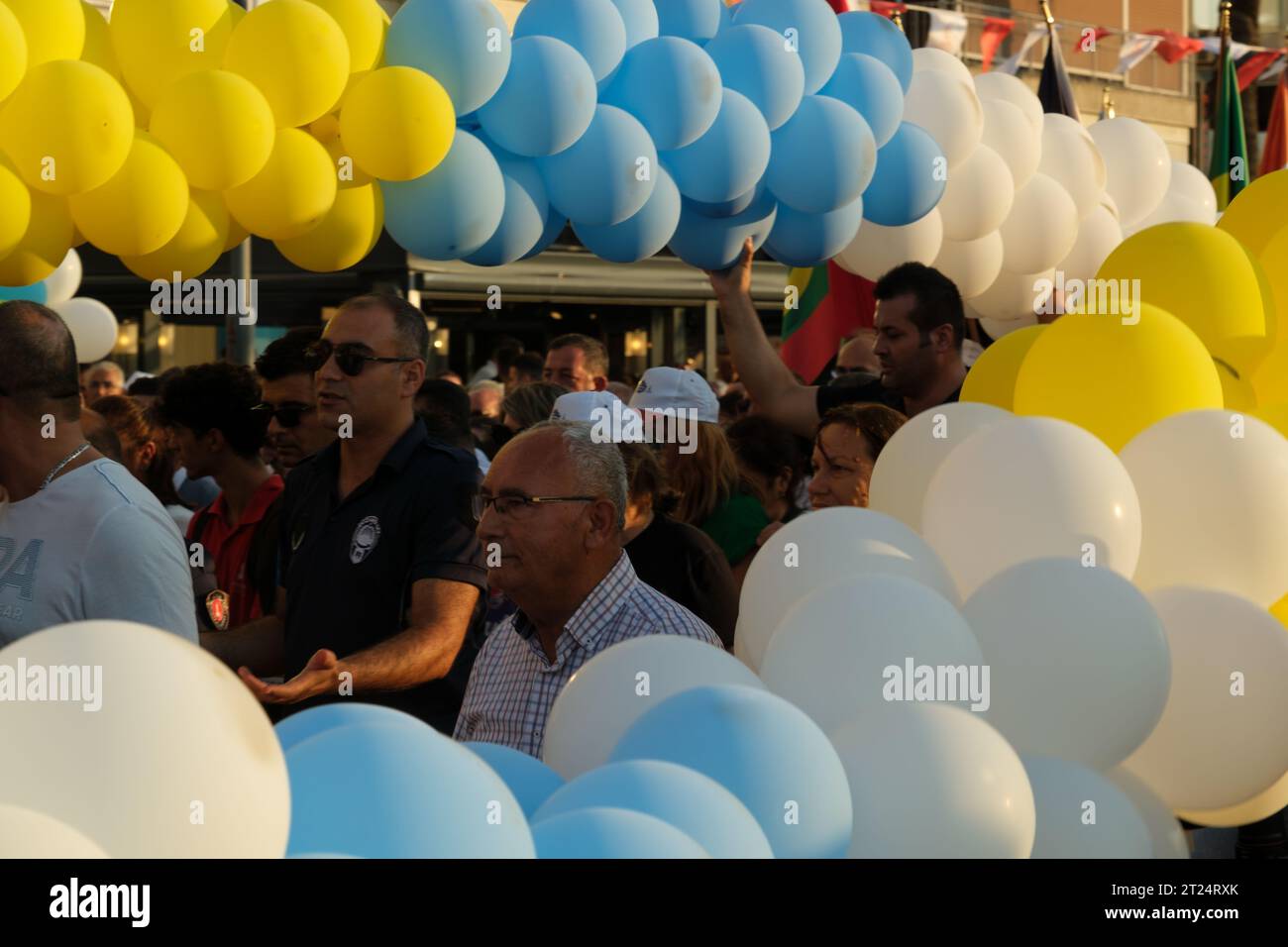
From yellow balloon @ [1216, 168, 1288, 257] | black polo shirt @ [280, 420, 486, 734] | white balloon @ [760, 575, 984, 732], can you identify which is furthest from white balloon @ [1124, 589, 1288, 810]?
yellow balloon @ [1216, 168, 1288, 257]

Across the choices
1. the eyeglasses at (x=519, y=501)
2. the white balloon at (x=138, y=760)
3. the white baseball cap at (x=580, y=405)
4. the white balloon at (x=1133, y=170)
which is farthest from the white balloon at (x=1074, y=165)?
the white balloon at (x=138, y=760)

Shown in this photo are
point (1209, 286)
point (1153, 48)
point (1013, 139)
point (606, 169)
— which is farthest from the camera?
point (1153, 48)

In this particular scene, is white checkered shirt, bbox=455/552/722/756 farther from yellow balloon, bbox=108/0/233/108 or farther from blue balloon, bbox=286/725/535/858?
yellow balloon, bbox=108/0/233/108

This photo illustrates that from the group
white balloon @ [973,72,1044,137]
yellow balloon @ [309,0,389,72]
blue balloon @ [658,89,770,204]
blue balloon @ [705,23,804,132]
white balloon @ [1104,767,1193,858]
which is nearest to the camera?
white balloon @ [1104,767,1193,858]

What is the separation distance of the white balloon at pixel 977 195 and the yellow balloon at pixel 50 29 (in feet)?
9.68

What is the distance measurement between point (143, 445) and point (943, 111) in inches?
122

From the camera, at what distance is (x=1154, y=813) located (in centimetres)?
281

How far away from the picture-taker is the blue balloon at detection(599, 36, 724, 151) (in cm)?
448

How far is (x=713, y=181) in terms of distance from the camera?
15.1 ft

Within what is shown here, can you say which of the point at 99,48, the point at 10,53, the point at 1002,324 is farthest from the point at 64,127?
the point at 1002,324

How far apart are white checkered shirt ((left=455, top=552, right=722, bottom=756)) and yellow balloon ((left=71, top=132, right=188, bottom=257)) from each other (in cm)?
158

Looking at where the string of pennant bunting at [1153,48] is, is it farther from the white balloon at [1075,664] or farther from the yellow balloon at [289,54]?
the white balloon at [1075,664]

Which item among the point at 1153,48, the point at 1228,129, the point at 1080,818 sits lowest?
the point at 1080,818

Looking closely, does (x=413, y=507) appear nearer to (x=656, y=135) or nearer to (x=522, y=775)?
(x=522, y=775)
